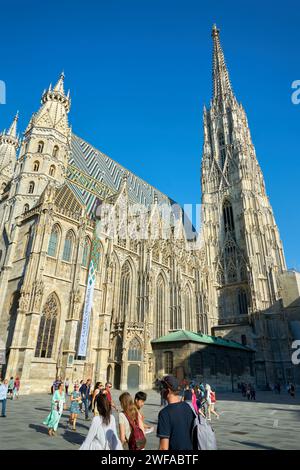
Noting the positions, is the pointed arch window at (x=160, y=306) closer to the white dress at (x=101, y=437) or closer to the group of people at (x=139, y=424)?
the group of people at (x=139, y=424)

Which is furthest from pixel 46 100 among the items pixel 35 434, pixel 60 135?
pixel 35 434

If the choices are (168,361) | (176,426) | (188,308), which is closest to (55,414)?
(176,426)

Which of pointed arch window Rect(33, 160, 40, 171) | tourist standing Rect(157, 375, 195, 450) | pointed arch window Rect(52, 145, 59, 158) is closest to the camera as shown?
tourist standing Rect(157, 375, 195, 450)

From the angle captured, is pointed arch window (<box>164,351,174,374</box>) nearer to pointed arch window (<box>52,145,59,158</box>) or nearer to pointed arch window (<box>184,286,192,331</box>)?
pointed arch window (<box>184,286,192,331</box>)

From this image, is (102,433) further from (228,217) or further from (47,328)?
(228,217)

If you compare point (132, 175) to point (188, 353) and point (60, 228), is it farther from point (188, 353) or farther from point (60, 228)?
point (188, 353)

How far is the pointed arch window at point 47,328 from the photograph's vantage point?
78.3 feet

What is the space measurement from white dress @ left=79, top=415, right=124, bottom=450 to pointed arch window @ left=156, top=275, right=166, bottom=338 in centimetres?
3274

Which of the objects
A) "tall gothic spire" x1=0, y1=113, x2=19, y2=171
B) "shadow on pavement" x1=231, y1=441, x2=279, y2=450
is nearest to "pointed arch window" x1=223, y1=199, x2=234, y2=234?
"tall gothic spire" x1=0, y1=113, x2=19, y2=171

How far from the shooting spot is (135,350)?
2981cm

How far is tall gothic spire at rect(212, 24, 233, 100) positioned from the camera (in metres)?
66.2

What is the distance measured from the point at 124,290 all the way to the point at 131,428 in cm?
3006

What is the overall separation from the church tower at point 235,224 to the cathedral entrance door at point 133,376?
1851 centimetres

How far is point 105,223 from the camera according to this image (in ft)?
109
